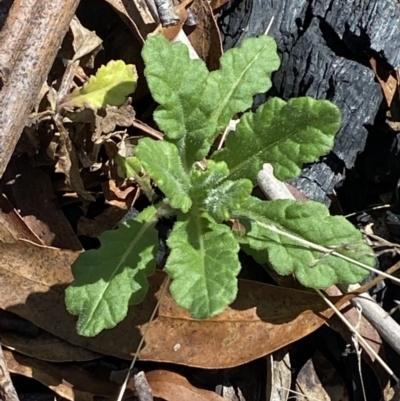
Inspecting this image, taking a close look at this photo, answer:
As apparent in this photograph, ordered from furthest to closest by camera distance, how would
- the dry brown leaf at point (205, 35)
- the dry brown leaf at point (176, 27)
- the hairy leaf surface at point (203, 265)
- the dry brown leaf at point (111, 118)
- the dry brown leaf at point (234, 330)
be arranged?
A: the dry brown leaf at point (205, 35) → the dry brown leaf at point (176, 27) → the dry brown leaf at point (111, 118) → the dry brown leaf at point (234, 330) → the hairy leaf surface at point (203, 265)

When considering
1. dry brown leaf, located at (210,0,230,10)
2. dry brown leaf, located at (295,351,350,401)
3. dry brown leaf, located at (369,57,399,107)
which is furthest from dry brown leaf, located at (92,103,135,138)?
dry brown leaf, located at (295,351,350,401)

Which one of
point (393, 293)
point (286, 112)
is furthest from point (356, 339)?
point (286, 112)

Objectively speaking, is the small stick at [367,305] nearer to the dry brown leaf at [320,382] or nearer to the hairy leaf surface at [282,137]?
the hairy leaf surface at [282,137]

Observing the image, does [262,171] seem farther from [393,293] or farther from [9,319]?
[9,319]

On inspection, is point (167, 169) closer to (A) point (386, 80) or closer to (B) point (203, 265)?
(B) point (203, 265)

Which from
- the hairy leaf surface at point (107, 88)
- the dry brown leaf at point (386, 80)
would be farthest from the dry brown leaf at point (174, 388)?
the dry brown leaf at point (386, 80)

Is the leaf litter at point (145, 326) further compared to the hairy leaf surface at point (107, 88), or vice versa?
the hairy leaf surface at point (107, 88)
